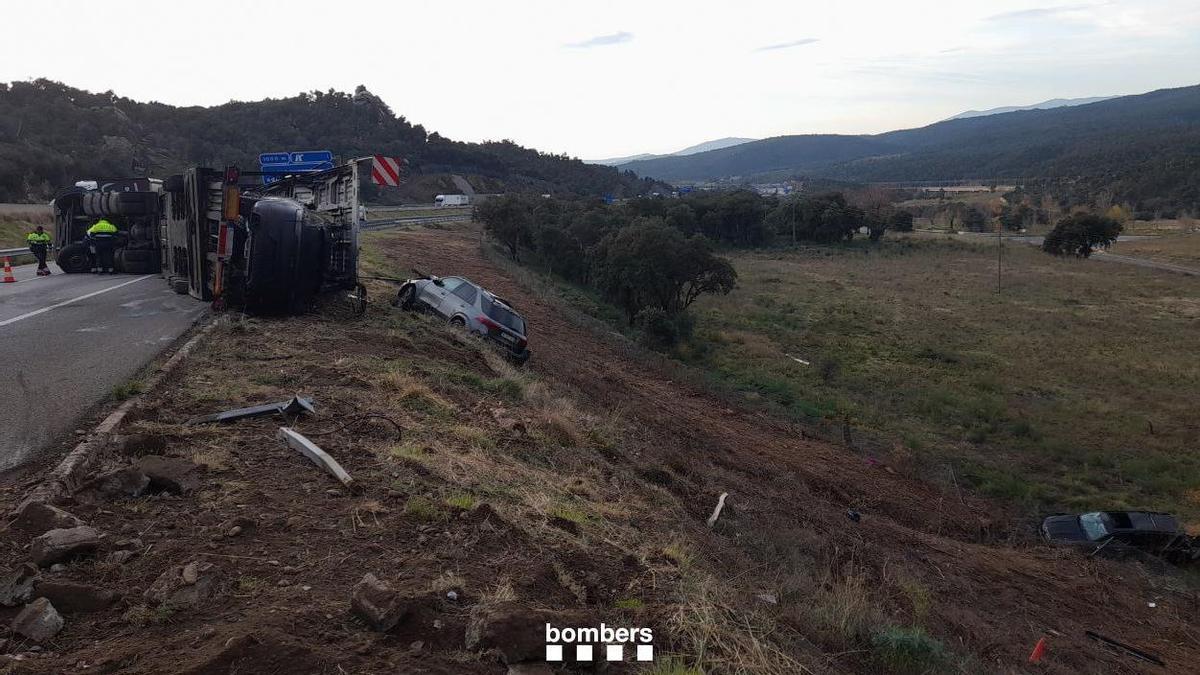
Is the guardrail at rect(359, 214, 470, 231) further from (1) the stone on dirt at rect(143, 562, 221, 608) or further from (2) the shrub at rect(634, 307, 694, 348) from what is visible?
(1) the stone on dirt at rect(143, 562, 221, 608)

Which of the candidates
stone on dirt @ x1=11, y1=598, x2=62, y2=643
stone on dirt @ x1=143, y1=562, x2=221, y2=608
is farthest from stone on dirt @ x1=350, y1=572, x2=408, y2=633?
stone on dirt @ x1=11, y1=598, x2=62, y2=643

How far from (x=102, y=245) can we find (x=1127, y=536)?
73.7ft

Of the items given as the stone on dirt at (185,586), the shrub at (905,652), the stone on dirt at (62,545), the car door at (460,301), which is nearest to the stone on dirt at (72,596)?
the stone on dirt at (185,586)

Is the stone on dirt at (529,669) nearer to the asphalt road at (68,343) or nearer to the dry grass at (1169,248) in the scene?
the asphalt road at (68,343)

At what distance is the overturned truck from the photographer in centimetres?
1105

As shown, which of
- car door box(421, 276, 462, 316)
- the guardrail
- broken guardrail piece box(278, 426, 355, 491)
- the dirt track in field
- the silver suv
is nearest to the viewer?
broken guardrail piece box(278, 426, 355, 491)

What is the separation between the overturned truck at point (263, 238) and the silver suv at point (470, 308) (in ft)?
4.48

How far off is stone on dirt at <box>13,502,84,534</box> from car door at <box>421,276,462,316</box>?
11.2 metres

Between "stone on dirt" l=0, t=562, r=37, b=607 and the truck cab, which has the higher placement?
the truck cab

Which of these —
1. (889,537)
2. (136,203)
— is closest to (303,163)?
(136,203)

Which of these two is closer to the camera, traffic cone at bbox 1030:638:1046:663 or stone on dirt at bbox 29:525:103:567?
stone on dirt at bbox 29:525:103:567

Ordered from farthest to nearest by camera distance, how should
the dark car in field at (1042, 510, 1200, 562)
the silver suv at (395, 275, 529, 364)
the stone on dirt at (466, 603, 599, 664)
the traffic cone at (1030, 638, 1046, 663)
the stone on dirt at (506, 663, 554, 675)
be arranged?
the silver suv at (395, 275, 529, 364), the dark car in field at (1042, 510, 1200, 562), the traffic cone at (1030, 638, 1046, 663), the stone on dirt at (466, 603, 599, 664), the stone on dirt at (506, 663, 554, 675)

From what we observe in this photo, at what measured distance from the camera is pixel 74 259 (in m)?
18.7

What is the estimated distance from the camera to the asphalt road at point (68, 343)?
6.37 meters
